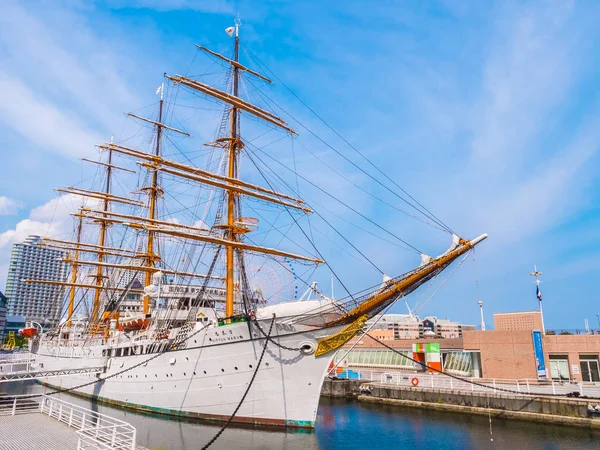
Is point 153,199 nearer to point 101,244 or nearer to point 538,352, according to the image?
point 101,244

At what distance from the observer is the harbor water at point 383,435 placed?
17.2 meters

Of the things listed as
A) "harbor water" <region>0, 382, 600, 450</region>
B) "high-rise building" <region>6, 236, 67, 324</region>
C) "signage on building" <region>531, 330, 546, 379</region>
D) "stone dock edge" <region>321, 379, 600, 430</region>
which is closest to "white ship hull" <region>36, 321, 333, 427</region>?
"harbor water" <region>0, 382, 600, 450</region>

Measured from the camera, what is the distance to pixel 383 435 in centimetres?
1966

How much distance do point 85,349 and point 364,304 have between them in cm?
2383

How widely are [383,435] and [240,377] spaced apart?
22.9ft

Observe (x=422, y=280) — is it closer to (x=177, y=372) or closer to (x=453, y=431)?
(x=453, y=431)

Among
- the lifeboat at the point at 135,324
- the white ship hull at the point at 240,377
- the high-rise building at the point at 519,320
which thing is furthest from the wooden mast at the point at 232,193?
the high-rise building at the point at 519,320

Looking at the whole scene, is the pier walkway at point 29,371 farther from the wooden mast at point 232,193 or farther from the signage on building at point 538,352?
the signage on building at point 538,352

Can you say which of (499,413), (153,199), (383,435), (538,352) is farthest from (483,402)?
(153,199)

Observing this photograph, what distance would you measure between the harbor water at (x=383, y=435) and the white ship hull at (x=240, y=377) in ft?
2.15

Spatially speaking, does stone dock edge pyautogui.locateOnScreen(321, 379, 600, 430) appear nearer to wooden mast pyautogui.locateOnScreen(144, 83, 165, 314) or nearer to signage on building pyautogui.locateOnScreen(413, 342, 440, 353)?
signage on building pyautogui.locateOnScreen(413, 342, 440, 353)

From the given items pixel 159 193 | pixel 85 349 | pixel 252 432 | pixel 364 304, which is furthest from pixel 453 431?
pixel 159 193

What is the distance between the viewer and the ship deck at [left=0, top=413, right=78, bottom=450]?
37.6 feet

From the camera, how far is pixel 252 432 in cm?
1894
